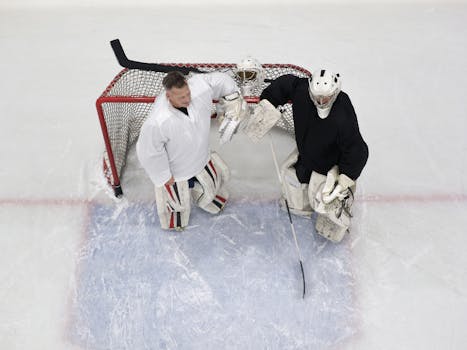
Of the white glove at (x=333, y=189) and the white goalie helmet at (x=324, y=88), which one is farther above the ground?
the white goalie helmet at (x=324, y=88)

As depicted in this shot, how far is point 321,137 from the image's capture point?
79.5 inches

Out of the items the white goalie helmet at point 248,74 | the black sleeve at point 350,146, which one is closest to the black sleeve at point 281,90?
the white goalie helmet at point 248,74

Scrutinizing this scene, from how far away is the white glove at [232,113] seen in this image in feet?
6.85

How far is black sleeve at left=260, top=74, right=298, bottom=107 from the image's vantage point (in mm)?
2059

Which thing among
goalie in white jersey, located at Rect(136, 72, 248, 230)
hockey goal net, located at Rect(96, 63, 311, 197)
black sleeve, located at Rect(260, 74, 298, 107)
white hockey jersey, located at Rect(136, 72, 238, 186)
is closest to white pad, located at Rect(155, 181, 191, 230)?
goalie in white jersey, located at Rect(136, 72, 248, 230)

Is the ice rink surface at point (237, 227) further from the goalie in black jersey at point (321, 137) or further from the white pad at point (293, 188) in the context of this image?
the goalie in black jersey at point (321, 137)

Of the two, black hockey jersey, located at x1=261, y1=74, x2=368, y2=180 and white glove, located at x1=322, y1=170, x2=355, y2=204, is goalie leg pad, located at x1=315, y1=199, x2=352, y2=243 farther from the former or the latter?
black hockey jersey, located at x1=261, y1=74, x2=368, y2=180

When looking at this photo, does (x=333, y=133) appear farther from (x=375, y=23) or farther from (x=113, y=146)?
(x=375, y=23)

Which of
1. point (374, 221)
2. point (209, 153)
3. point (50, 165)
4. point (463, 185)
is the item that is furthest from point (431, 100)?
point (50, 165)

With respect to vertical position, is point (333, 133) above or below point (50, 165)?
above

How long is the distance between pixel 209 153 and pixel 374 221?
3.58 ft

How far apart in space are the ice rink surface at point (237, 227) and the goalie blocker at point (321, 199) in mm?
94

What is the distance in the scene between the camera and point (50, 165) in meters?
2.87

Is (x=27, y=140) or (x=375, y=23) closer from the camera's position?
(x=27, y=140)
